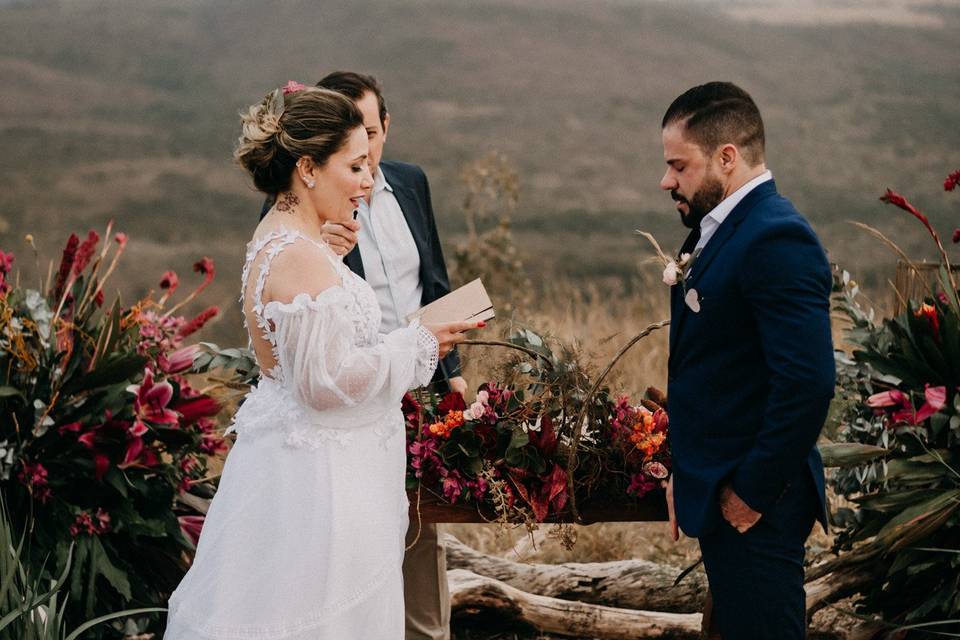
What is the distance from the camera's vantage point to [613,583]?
15.8 feet

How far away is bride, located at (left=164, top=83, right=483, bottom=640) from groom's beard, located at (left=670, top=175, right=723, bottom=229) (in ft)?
2.66

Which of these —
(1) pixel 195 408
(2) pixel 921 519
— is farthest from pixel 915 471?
(1) pixel 195 408

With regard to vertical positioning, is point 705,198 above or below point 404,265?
above

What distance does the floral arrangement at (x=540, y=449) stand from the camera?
3.53 meters

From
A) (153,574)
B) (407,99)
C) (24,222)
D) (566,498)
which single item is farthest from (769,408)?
(407,99)

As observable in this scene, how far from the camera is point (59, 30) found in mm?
23234

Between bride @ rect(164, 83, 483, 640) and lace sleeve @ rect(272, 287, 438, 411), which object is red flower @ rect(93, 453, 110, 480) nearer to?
bride @ rect(164, 83, 483, 640)

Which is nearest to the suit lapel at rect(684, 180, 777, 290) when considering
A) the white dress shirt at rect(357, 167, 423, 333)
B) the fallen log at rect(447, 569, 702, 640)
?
the white dress shirt at rect(357, 167, 423, 333)

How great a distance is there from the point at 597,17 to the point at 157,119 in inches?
414

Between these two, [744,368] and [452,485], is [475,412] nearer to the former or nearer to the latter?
[452,485]

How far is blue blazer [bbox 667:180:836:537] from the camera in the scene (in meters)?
2.56

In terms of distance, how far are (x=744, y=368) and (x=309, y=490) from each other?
1203 mm

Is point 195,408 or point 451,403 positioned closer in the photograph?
point 451,403

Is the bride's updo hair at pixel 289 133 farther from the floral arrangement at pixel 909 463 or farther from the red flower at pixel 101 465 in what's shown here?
the floral arrangement at pixel 909 463
